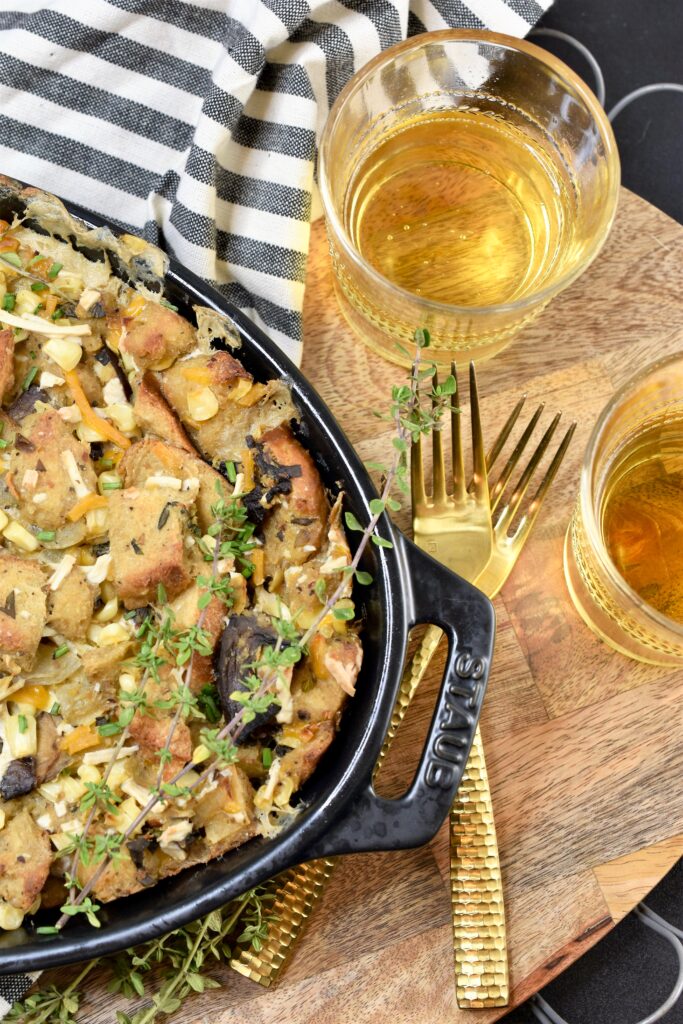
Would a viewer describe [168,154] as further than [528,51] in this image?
Yes

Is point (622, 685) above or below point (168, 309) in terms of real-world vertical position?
below

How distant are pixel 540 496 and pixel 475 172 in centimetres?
80

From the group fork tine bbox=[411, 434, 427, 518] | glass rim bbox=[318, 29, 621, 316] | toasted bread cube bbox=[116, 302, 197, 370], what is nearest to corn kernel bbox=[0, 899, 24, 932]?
toasted bread cube bbox=[116, 302, 197, 370]

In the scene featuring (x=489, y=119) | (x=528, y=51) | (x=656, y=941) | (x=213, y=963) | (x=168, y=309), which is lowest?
(x=656, y=941)

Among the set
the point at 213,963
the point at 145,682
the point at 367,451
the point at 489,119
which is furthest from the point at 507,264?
the point at 213,963

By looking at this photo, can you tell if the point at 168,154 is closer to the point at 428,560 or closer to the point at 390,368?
the point at 390,368

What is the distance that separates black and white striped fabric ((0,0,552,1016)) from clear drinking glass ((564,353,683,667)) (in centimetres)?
74

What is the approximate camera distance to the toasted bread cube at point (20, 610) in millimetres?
1815

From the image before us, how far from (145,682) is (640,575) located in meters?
1.19

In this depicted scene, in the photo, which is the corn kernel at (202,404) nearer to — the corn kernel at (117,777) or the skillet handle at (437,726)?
the skillet handle at (437,726)

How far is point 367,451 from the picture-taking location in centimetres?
242

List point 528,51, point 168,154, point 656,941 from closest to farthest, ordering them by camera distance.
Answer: point 528,51
point 168,154
point 656,941

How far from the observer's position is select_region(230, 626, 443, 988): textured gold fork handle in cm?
217

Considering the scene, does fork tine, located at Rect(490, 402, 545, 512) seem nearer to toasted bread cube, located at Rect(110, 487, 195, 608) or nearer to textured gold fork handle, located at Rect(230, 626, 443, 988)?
textured gold fork handle, located at Rect(230, 626, 443, 988)
